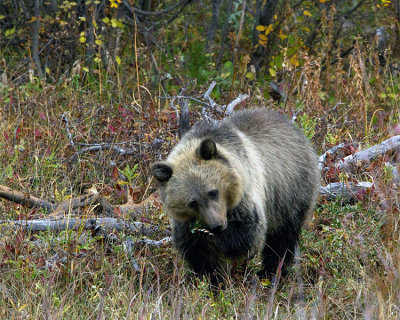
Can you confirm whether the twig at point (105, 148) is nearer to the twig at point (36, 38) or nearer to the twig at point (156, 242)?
the twig at point (156, 242)

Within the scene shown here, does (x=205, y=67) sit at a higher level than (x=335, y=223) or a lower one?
higher

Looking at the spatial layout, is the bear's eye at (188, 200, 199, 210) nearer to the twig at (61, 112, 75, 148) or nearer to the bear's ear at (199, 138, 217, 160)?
the bear's ear at (199, 138, 217, 160)

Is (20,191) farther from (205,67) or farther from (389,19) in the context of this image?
(389,19)

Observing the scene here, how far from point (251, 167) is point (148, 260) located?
3.56ft

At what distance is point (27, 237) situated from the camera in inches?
199

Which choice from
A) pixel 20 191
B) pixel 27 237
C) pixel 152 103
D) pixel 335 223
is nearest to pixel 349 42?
pixel 152 103

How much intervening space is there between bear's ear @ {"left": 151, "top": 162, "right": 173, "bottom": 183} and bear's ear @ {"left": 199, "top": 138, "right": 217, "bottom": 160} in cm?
24

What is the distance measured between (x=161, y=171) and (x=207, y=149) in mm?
341

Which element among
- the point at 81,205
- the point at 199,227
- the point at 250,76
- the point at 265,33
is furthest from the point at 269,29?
the point at 199,227

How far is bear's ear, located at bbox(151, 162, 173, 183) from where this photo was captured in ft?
14.6

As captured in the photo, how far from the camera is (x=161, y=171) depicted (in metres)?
4.52

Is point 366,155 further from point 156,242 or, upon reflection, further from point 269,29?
point 269,29

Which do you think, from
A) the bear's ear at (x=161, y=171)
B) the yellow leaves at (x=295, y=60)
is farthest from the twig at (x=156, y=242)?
the yellow leaves at (x=295, y=60)

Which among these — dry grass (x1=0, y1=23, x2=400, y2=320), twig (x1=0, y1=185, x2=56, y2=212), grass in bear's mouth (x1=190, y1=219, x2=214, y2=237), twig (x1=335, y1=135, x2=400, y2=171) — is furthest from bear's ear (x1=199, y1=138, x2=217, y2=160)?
twig (x1=335, y1=135, x2=400, y2=171)
